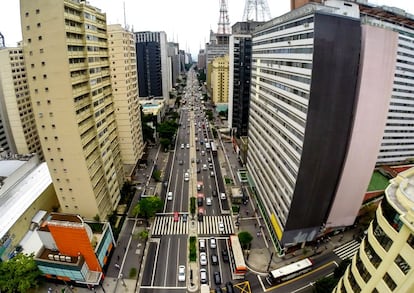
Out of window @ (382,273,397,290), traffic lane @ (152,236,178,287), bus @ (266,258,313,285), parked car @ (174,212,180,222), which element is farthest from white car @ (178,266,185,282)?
window @ (382,273,397,290)

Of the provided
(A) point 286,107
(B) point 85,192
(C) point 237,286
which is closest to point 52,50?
(B) point 85,192

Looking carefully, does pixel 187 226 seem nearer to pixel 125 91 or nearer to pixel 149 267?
pixel 149 267

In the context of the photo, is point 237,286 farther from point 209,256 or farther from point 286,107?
point 286,107

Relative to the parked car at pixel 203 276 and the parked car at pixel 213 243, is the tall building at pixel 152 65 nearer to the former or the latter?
the parked car at pixel 213 243

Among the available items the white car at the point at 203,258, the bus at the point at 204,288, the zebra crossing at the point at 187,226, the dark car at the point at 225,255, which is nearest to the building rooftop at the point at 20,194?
the zebra crossing at the point at 187,226

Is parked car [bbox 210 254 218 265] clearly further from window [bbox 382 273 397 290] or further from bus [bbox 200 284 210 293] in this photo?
window [bbox 382 273 397 290]

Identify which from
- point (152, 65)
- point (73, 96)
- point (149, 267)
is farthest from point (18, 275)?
point (152, 65)
